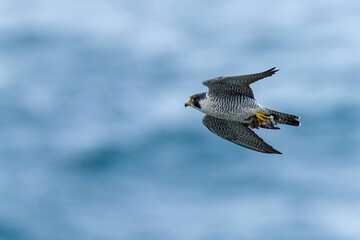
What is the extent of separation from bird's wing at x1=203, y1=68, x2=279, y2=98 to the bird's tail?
27.3 inches

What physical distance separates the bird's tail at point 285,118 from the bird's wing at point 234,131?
120 centimetres

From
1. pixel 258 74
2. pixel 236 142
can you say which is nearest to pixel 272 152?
pixel 236 142

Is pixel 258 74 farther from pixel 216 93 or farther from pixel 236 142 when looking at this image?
pixel 236 142

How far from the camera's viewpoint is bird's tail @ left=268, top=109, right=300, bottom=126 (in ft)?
66.8

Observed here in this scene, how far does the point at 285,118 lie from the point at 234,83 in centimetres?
136

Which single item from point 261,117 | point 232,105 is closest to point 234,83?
point 232,105

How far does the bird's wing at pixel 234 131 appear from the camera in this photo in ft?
71.7

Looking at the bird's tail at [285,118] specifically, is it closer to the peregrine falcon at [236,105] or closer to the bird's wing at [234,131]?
the peregrine falcon at [236,105]

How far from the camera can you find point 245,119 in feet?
69.1

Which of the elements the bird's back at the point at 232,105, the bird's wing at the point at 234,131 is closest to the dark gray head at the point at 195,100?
the bird's back at the point at 232,105

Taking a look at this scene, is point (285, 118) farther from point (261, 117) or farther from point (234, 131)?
point (234, 131)

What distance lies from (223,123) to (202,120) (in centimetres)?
52

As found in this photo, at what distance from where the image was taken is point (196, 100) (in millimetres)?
21156

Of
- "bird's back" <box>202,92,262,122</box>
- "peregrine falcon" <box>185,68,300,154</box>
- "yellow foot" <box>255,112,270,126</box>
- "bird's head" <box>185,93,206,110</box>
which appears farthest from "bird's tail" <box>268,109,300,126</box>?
"bird's head" <box>185,93,206,110</box>
